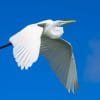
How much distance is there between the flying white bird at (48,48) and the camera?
14.2 metres

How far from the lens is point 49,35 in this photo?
15688mm

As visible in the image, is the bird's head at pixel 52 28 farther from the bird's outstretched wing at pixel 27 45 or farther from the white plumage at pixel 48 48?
the bird's outstretched wing at pixel 27 45

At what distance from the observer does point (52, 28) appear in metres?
15.7

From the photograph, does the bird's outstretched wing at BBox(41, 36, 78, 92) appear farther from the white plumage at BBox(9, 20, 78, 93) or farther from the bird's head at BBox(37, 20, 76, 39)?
the bird's head at BBox(37, 20, 76, 39)

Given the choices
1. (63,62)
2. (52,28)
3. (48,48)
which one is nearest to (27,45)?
(52,28)

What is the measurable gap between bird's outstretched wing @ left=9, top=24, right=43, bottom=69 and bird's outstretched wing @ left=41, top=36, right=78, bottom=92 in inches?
60.5

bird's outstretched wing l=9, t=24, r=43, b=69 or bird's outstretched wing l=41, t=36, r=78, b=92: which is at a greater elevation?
bird's outstretched wing l=41, t=36, r=78, b=92

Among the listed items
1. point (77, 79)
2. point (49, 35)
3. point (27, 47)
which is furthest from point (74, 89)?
point (27, 47)

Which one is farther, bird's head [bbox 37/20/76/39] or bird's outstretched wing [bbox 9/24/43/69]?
bird's head [bbox 37/20/76/39]

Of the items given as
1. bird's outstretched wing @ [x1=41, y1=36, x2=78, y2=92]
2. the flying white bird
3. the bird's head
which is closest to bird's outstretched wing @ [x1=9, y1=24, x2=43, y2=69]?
the flying white bird

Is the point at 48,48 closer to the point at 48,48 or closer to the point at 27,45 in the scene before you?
the point at 48,48

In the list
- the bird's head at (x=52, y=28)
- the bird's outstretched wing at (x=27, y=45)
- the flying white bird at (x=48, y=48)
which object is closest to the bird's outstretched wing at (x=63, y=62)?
the flying white bird at (x=48, y=48)

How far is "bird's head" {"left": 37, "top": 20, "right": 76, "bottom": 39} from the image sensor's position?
51.3ft

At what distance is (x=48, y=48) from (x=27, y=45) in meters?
2.32
